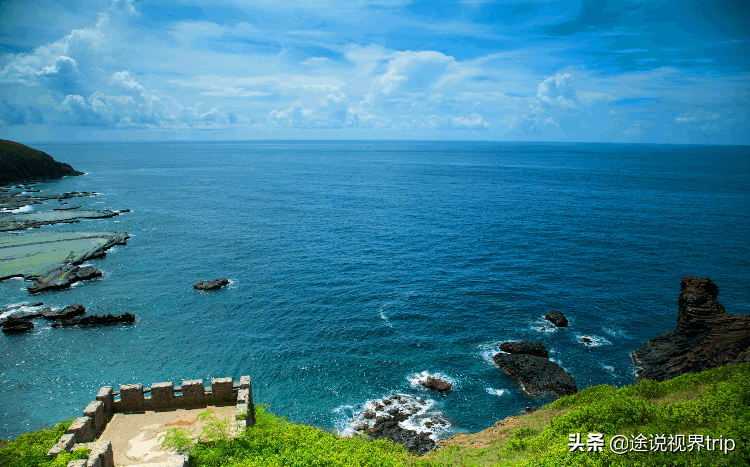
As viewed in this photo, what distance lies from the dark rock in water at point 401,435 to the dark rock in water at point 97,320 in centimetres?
3985

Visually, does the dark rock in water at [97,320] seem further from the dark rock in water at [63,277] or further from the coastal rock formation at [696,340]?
the coastal rock formation at [696,340]

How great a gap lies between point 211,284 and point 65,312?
20008 mm

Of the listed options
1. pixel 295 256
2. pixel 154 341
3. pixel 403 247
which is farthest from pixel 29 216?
pixel 403 247

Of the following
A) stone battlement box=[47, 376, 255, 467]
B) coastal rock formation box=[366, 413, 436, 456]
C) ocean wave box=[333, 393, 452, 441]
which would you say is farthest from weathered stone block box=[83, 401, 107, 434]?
coastal rock formation box=[366, 413, 436, 456]

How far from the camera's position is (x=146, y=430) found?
25.7 meters

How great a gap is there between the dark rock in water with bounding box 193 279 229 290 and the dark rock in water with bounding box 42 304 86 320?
15962mm

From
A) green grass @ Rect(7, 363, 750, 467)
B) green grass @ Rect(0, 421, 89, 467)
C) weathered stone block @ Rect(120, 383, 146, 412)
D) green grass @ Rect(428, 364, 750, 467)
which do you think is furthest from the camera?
weathered stone block @ Rect(120, 383, 146, 412)

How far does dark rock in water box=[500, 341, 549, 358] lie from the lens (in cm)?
5116

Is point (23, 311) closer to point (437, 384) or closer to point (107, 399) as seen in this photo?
point (107, 399)

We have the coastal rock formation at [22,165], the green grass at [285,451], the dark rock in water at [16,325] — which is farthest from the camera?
the coastal rock formation at [22,165]

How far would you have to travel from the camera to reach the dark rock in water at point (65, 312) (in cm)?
5997

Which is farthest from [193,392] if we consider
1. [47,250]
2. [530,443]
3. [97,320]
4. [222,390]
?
[47,250]

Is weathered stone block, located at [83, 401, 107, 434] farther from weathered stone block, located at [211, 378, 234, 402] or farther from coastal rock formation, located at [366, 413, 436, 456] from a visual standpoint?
coastal rock formation, located at [366, 413, 436, 456]

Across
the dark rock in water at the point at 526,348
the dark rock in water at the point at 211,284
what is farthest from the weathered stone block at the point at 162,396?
the dark rock in water at the point at 211,284
